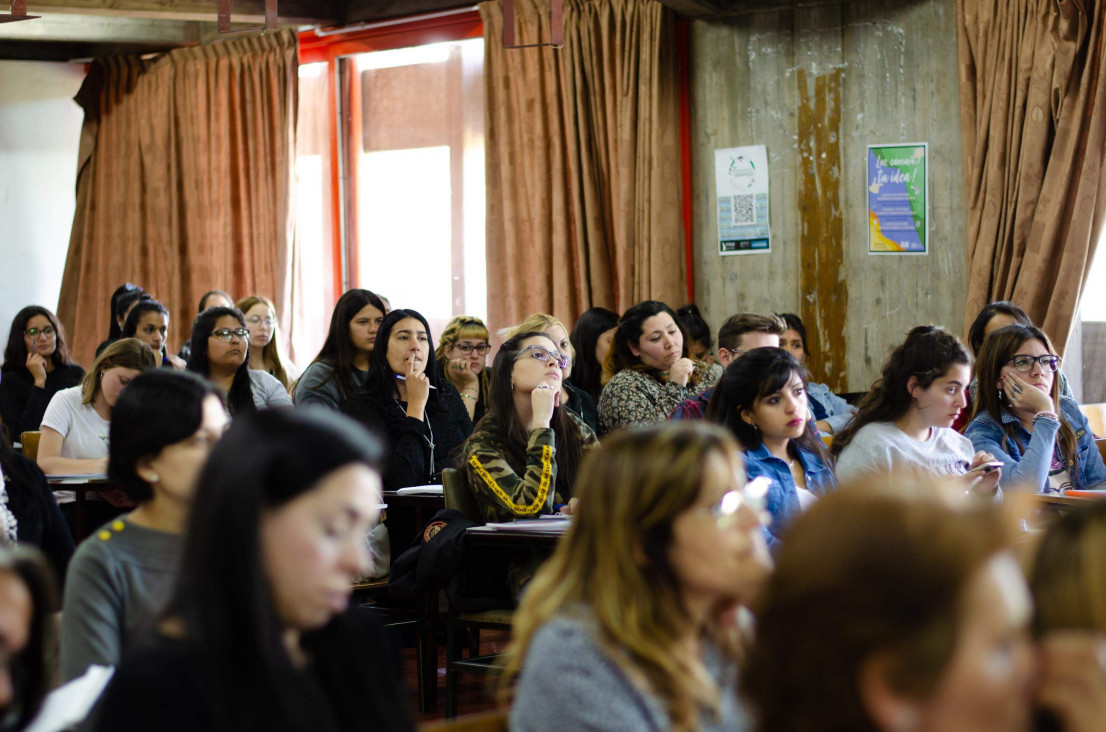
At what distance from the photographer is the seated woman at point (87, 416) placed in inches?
179

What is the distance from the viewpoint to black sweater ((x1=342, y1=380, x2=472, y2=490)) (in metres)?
4.57

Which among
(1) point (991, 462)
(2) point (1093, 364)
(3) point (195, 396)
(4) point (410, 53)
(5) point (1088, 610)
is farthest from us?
(4) point (410, 53)

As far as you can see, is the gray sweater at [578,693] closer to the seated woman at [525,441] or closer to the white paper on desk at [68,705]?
the white paper on desk at [68,705]

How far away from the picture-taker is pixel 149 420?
1990 mm

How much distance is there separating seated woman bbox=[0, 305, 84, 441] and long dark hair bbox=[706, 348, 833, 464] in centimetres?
408

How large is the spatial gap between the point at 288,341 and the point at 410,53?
2.02 metres

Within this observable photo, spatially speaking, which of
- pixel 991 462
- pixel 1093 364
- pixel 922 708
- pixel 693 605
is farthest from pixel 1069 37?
pixel 922 708

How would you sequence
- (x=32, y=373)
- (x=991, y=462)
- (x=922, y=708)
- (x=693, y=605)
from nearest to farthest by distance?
(x=922, y=708)
(x=693, y=605)
(x=991, y=462)
(x=32, y=373)

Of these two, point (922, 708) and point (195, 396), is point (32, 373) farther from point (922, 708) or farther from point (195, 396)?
point (922, 708)

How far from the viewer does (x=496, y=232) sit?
7277 millimetres

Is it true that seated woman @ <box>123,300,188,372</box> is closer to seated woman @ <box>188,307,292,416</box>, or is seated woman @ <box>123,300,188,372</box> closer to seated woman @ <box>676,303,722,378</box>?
seated woman @ <box>188,307,292,416</box>

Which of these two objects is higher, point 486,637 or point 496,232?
point 496,232

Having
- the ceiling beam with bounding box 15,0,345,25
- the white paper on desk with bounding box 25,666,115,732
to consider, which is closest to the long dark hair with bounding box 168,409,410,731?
the white paper on desk with bounding box 25,666,115,732

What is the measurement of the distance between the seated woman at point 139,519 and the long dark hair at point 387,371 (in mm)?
2717
